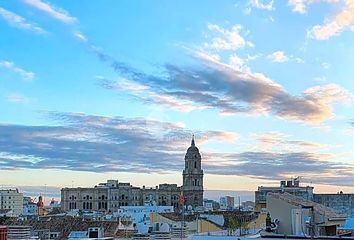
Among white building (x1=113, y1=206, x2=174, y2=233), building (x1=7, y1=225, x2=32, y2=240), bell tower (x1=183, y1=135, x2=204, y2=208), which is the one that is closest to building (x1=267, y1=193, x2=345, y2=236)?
building (x1=7, y1=225, x2=32, y2=240)

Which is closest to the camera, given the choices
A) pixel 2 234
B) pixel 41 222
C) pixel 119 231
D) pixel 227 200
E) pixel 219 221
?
pixel 2 234

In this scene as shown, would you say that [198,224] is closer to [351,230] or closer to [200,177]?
[351,230]

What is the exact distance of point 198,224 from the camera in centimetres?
8750

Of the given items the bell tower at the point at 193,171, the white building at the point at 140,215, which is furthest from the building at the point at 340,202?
the bell tower at the point at 193,171

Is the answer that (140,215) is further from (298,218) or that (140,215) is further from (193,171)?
(298,218)

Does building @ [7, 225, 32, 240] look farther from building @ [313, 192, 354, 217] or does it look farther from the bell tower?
the bell tower

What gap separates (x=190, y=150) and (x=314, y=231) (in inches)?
6650

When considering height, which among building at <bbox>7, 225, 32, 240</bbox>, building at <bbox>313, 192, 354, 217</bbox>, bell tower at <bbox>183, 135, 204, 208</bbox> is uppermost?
bell tower at <bbox>183, 135, 204, 208</bbox>

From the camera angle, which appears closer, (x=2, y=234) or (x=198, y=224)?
(x=2, y=234)

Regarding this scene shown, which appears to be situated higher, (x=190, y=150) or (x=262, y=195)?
(x=190, y=150)

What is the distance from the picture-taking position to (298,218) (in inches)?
1252

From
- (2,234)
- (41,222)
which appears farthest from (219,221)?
(2,234)

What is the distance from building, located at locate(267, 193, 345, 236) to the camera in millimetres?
31375

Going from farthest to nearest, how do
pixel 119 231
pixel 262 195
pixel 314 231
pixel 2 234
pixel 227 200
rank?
pixel 227 200 → pixel 262 195 → pixel 119 231 → pixel 314 231 → pixel 2 234
